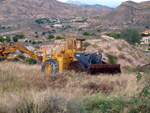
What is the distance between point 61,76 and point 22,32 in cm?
7289

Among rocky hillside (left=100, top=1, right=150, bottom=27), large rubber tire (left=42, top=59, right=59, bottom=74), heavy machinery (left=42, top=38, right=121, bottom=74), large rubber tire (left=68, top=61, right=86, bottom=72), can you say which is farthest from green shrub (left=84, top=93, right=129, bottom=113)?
rocky hillside (left=100, top=1, right=150, bottom=27)

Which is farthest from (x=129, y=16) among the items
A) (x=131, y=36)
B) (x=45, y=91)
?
(x=45, y=91)

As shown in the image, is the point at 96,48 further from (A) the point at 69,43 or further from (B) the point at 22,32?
(B) the point at 22,32

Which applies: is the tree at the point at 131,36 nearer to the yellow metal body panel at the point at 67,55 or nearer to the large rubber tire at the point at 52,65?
the yellow metal body panel at the point at 67,55

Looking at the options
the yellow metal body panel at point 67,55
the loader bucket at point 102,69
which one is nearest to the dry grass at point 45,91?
the loader bucket at point 102,69

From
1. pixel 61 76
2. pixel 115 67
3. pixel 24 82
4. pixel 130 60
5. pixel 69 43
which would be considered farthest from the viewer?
pixel 130 60

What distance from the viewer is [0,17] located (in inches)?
4808

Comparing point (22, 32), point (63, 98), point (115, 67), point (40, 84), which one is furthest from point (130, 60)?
point (22, 32)

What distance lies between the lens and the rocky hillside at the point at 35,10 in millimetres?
132200

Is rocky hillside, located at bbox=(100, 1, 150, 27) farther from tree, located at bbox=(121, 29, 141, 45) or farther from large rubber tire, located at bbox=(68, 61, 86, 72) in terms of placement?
large rubber tire, located at bbox=(68, 61, 86, 72)

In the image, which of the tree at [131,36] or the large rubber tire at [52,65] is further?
the tree at [131,36]

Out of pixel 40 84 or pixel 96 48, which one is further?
pixel 96 48

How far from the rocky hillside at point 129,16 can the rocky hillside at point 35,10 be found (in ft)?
183

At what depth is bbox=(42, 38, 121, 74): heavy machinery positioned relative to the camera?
39.9ft
